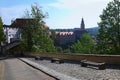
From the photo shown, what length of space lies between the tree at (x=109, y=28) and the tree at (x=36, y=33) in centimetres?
2271

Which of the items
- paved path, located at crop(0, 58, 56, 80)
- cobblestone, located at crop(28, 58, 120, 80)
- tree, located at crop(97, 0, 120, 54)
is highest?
tree, located at crop(97, 0, 120, 54)

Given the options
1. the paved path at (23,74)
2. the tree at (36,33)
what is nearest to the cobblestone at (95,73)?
the paved path at (23,74)

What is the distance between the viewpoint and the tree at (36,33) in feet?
294

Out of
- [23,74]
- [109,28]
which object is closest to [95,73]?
[23,74]

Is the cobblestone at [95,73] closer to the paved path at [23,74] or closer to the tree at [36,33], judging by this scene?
the paved path at [23,74]

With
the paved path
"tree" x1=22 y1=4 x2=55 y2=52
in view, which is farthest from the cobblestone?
"tree" x1=22 y1=4 x2=55 y2=52

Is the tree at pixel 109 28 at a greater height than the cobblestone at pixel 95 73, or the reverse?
the tree at pixel 109 28

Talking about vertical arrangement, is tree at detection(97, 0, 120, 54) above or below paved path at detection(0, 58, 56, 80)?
above

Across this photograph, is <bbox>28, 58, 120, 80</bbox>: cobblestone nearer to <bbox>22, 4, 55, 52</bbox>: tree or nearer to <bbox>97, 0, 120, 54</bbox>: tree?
<bbox>97, 0, 120, 54</bbox>: tree

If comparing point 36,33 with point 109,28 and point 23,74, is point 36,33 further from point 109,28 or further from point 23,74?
point 23,74

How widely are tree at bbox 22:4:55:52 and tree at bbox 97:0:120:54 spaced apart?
22.7 meters

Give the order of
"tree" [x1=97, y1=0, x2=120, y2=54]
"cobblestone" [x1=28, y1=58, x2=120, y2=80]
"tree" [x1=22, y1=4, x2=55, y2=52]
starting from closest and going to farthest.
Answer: "cobblestone" [x1=28, y1=58, x2=120, y2=80] < "tree" [x1=97, y1=0, x2=120, y2=54] < "tree" [x1=22, y1=4, x2=55, y2=52]

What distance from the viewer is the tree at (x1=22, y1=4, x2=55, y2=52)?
89.6 meters

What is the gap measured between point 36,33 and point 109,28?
26.3 m
